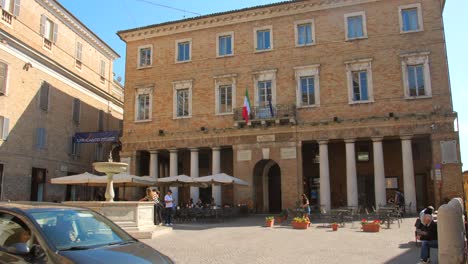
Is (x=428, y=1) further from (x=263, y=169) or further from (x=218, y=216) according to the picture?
(x=218, y=216)

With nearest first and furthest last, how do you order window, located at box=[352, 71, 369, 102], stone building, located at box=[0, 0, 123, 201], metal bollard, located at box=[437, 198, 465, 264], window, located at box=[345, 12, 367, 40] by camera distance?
metal bollard, located at box=[437, 198, 465, 264]
window, located at box=[352, 71, 369, 102]
stone building, located at box=[0, 0, 123, 201]
window, located at box=[345, 12, 367, 40]

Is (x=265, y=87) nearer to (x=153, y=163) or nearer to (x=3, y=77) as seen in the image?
(x=153, y=163)

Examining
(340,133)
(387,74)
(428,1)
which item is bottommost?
(340,133)

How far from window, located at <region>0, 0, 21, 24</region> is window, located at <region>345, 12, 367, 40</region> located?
795 inches

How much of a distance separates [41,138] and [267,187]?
50.6 feet

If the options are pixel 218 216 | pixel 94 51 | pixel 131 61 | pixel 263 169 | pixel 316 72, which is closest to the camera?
pixel 218 216

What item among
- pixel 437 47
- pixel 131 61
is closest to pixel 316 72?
pixel 437 47

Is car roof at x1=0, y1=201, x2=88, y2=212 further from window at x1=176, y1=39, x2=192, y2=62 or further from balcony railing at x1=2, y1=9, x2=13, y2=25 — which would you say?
window at x1=176, y1=39, x2=192, y2=62

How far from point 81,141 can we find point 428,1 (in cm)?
2500

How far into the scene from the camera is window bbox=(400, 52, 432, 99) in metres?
23.0

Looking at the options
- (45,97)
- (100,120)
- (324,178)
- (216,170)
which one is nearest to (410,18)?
(324,178)

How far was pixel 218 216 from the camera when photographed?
849 inches

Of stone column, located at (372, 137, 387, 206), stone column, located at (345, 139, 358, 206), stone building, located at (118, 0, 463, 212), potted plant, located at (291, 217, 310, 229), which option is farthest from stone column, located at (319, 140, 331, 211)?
potted plant, located at (291, 217, 310, 229)

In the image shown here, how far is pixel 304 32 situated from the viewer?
25.9m
